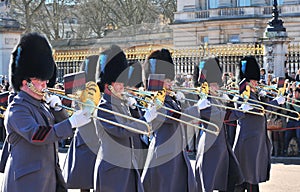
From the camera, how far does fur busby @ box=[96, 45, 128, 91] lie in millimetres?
6023

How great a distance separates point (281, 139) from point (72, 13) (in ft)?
109

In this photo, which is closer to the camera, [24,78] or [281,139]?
[24,78]

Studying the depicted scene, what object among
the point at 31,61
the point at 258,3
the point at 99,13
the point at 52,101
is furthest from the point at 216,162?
the point at 99,13

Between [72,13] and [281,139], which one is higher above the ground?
[72,13]

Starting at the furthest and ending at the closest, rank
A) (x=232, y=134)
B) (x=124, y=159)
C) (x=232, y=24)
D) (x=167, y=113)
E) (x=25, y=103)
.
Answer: (x=232, y=24) → (x=232, y=134) → (x=167, y=113) → (x=124, y=159) → (x=25, y=103)

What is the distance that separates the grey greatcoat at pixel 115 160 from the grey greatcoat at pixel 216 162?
5.12 ft

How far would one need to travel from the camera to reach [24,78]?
511cm

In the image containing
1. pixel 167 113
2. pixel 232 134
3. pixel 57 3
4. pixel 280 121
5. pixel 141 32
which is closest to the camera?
pixel 167 113

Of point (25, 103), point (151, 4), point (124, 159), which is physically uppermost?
point (151, 4)

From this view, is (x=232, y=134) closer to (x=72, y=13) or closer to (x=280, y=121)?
(x=280, y=121)

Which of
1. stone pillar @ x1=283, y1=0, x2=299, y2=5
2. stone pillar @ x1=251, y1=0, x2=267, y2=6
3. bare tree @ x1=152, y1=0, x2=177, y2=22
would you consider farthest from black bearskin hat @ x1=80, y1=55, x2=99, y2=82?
bare tree @ x1=152, y1=0, x2=177, y2=22

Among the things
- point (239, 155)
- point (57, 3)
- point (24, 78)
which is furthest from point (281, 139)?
point (57, 3)

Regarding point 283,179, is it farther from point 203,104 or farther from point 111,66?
point 111,66

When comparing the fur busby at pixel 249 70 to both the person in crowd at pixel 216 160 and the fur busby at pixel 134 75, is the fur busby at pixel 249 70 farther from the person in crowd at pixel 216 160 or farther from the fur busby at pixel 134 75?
the fur busby at pixel 134 75
